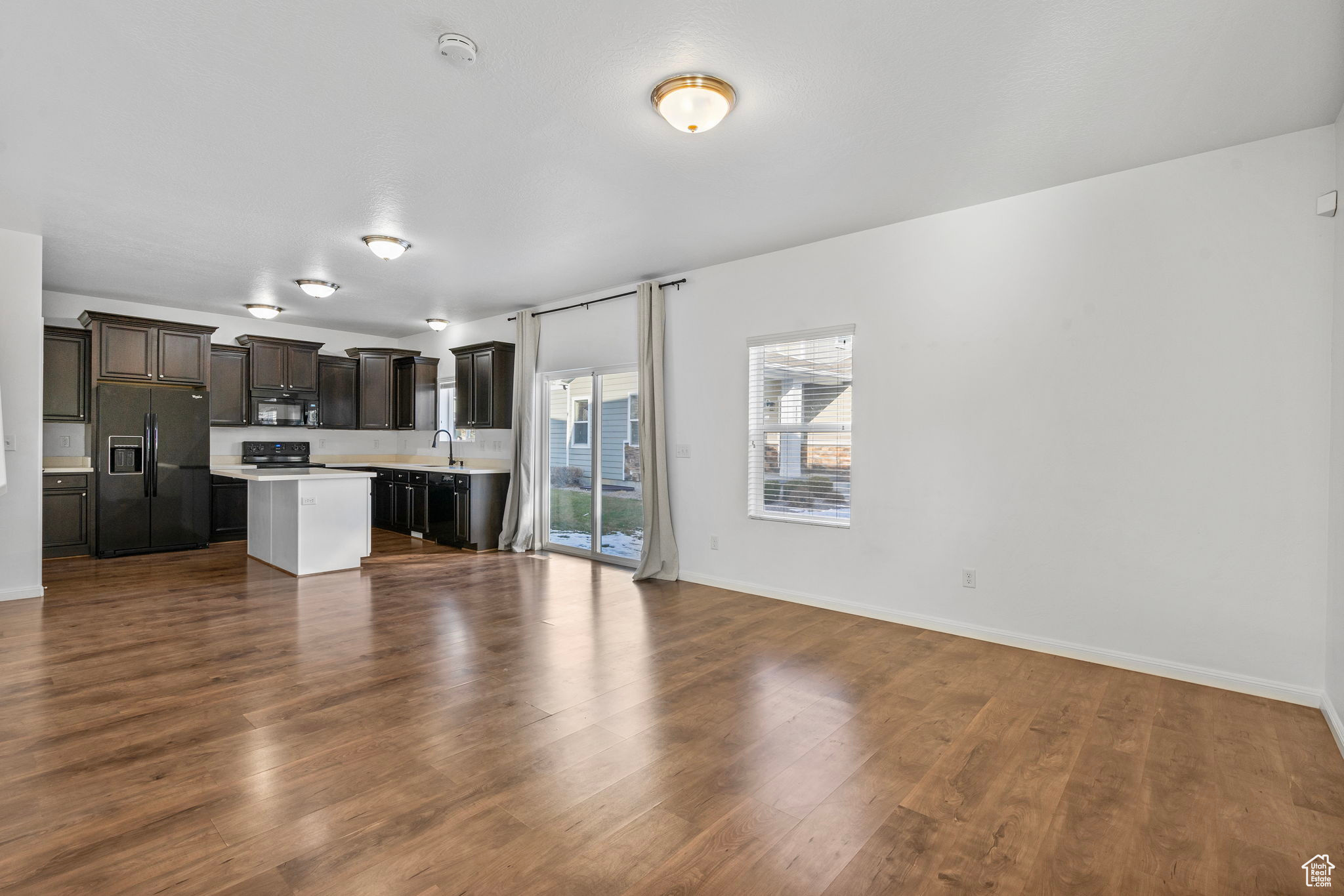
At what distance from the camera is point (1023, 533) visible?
3994mm

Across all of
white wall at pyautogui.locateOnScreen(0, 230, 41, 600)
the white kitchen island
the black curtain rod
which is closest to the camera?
white wall at pyautogui.locateOnScreen(0, 230, 41, 600)

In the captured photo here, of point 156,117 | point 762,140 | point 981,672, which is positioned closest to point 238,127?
point 156,117

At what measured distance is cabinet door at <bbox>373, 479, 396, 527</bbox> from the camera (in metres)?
8.72

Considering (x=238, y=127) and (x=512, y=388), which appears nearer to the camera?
(x=238, y=127)

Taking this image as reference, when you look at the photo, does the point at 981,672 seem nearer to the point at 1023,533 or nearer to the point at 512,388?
the point at 1023,533

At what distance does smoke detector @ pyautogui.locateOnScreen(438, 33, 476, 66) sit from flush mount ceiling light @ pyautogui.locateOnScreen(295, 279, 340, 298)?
444cm

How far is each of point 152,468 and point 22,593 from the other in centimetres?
223

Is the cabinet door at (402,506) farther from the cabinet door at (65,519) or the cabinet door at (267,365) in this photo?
the cabinet door at (65,519)

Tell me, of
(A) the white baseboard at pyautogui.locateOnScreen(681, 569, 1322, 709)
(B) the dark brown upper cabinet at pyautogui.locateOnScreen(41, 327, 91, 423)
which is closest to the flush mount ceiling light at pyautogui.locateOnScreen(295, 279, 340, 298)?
(B) the dark brown upper cabinet at pyautogui.locateOnScreen(41, 327, 91, 423)

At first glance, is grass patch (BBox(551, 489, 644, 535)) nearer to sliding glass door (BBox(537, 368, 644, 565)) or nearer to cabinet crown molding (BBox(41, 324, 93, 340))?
sliding glass door (BBox(537, 368, 644, 565))

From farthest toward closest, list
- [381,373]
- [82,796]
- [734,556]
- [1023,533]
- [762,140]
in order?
[381,373] → [734,556] → [1023,533] → [762,140] → [82,796]

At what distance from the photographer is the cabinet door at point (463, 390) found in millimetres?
7898

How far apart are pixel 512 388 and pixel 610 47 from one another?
17.8ft

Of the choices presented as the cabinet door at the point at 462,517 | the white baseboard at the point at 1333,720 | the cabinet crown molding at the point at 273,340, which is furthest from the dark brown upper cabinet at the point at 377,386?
the white baseboard at the point at 1333,720
